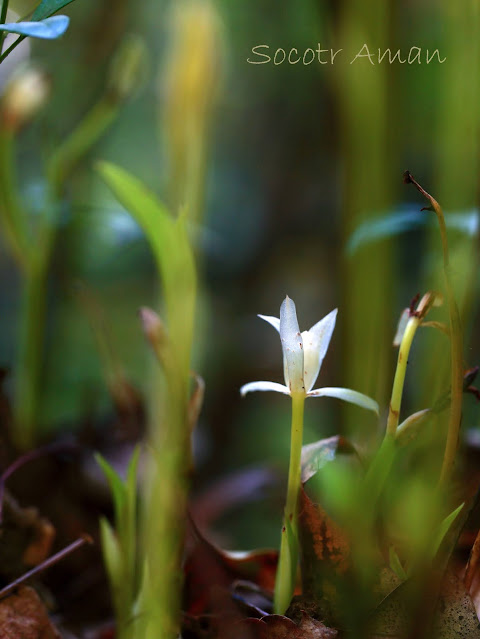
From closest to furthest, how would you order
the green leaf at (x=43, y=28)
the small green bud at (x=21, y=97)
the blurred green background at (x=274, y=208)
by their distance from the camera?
the green leaf at (x=43, y=28), the blurred green background at (x=274, y=208), the small green bud at (x=21, y=97)

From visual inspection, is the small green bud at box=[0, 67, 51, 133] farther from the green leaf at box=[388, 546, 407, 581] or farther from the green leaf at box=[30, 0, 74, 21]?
the green leaf at box=[388, 546, 407, 581]

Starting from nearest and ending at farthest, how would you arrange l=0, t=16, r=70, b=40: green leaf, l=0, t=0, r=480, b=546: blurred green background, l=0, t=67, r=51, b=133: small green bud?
l=0, t=16, r=70, b=40: green leaf, l=0, t=0, r=480, b=546: blurred green background, l=0, t=67, r=51, b=133: small green bud

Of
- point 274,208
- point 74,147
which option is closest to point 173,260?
point 74,147

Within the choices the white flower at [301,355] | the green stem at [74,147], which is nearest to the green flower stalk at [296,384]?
the white flower at [301,355]

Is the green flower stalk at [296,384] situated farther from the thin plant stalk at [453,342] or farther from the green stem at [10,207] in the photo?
the green stem at [10,207]

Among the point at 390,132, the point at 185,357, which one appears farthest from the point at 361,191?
the point at 185,357

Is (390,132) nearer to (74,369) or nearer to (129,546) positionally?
(129,546)

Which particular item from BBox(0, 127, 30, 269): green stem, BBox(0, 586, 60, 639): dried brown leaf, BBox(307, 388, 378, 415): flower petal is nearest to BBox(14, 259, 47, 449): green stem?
BBox(0, 127, 30, 269): green stem

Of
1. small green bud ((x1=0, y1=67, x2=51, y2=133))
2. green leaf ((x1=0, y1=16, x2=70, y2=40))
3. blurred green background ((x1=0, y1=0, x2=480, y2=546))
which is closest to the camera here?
green leaf ((x1=0, y1=16, x2=70, y2=40))

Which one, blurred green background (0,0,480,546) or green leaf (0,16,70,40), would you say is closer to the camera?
green leaf (0,16,70,40)
